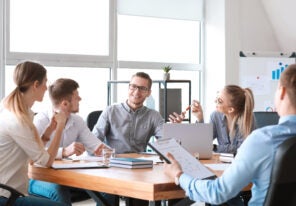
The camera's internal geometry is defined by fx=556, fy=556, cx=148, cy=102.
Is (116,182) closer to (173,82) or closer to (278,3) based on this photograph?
(173,82)

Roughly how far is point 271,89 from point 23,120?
16.1ft

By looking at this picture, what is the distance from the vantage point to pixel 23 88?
9.83ft

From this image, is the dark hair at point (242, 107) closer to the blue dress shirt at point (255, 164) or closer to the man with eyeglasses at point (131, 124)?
the man with eyeglasses at point (131, 124)

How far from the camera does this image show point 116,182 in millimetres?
2650

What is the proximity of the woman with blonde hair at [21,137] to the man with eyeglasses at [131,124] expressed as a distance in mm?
1235

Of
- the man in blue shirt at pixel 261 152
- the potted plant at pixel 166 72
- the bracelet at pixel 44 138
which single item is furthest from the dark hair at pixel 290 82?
the potted plant at pixel 166 72

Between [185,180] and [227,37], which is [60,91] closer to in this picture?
[185,180]

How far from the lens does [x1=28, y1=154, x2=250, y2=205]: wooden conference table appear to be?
2.49 meters

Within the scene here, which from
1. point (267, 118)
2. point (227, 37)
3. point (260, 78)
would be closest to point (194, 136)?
point (267, 118)

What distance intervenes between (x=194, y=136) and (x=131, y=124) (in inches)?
33.6

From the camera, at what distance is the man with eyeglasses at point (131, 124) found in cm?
423

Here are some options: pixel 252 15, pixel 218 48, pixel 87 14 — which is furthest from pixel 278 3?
pixel 87 14

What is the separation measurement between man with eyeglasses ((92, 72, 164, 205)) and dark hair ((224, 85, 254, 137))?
23.0 inches

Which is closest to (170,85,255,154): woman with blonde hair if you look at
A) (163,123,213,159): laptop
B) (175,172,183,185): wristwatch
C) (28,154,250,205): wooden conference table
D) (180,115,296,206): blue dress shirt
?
(163,123,213,159): laptop
